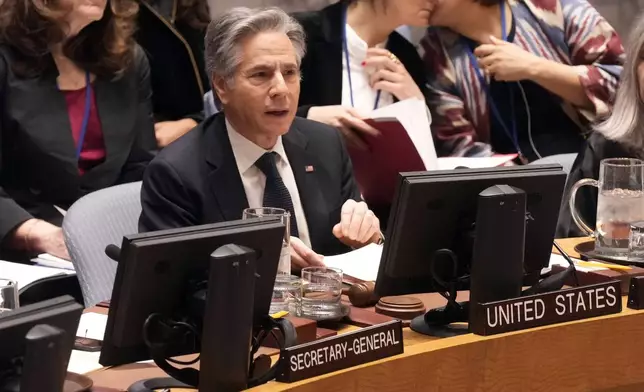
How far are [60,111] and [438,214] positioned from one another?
1.90 metres

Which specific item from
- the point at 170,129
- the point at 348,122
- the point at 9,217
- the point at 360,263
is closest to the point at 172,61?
the point at 170,129

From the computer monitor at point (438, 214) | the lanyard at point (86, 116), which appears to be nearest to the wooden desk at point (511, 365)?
the computer monitor at point (438, 214)

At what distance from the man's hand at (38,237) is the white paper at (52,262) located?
→ 0.18m

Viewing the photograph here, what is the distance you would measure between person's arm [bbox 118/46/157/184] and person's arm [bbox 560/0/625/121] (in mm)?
1533

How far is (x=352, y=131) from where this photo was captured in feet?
11.8

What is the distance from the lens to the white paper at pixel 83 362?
1.81 m

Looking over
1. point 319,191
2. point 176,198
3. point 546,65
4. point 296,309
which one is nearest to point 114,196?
point 176,198

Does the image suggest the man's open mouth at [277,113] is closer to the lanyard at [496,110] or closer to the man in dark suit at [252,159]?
the man in dark suit at [252,159]

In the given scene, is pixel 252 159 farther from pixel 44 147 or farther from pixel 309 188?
pixel 44 147

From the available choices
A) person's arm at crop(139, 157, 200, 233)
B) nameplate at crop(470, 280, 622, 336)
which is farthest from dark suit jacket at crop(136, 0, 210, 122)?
nameplate at crop(470, 280, 622, 336)

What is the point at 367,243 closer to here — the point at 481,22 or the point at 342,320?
the point at 342,320

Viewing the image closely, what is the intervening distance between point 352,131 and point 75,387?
80.5 inches

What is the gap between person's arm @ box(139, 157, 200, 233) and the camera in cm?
262

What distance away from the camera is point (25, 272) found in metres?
2.83
